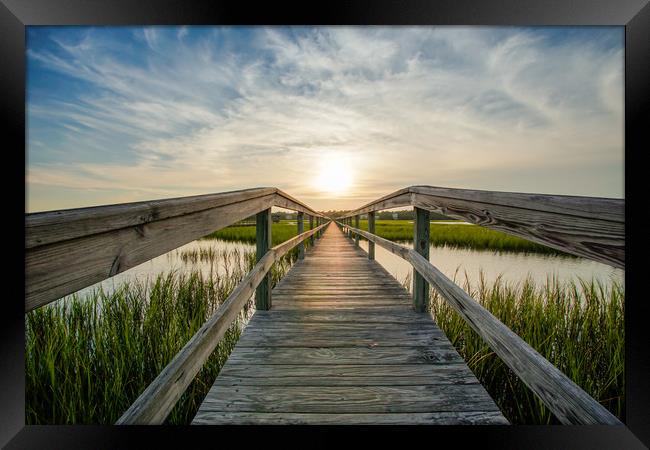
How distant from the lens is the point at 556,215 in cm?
79

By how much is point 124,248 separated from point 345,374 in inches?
45.8

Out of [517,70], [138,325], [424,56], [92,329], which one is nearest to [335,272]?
[138,325]

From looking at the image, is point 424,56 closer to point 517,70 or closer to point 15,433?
point 517,70

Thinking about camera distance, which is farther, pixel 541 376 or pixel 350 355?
pixel 350 355

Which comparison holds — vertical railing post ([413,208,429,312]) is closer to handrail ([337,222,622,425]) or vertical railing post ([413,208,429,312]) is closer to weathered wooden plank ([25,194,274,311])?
handrail ([337,222,622,425])

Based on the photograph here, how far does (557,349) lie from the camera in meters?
2.36

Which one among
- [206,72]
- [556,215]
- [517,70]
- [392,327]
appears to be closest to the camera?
[556,215]

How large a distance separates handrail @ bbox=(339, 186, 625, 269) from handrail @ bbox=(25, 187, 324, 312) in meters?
1.11

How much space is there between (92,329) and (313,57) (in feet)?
11.6

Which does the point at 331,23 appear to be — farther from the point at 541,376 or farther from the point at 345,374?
the point at 345,374

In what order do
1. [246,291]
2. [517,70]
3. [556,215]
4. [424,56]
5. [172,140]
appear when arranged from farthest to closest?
[172,140] → [424,56] → [517,70] → [246,291] → [556,215]

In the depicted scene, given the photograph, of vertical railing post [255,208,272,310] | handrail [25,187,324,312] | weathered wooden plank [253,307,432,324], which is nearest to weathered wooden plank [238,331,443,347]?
weathered wooden plank [253,307,432,324]

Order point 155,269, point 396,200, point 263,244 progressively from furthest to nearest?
point 155,269 → point 396,200 → point 263,244

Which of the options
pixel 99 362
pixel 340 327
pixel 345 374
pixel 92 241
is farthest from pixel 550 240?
pixel 99 362
